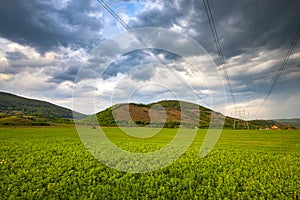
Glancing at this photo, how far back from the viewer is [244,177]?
12.4 m

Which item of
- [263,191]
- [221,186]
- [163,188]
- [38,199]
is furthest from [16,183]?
[263,191]

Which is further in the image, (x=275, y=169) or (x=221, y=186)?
(x=275, y=169)

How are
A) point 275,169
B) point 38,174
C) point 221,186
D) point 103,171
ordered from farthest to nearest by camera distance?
point 275,169 < point 103,171 < point 38,174 < point 221,186

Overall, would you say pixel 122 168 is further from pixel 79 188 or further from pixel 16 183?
pixel 16 183

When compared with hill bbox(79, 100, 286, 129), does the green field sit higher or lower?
lower

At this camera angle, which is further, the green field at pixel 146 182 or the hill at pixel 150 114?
the hill at pixel 150 114

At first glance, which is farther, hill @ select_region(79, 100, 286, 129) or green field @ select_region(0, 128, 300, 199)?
hill @ select_region(79, 100, 286, 129)

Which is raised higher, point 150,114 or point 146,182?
point 150,114

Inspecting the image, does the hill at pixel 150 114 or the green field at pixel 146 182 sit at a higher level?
the hill at pixel 150 114

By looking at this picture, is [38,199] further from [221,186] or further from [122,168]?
[221,186]

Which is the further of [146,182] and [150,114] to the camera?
[150,114]

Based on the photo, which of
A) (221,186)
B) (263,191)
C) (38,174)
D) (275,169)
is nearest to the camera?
(263,191)

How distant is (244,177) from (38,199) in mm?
9745

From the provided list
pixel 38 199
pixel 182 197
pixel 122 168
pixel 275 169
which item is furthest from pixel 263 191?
pixel 38 199
